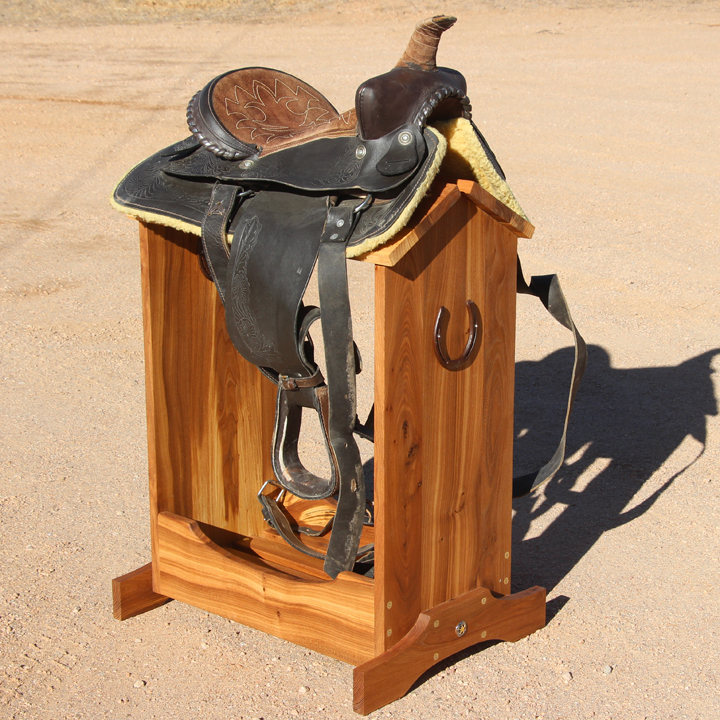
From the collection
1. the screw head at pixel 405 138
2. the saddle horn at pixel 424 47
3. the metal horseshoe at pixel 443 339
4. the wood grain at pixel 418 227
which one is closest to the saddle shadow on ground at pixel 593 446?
the metal horseshoe at pixel 443 339

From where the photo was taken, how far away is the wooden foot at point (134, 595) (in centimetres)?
256

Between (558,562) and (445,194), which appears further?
(558,562)

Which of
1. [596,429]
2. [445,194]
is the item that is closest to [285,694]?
[445,194]

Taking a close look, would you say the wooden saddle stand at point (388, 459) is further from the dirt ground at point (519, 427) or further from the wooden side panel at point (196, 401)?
the dirt ground at point (519, 427)

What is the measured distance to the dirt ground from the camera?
2.30 metres

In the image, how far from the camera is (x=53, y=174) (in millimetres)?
7617

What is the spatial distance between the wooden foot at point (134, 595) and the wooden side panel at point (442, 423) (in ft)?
2.57

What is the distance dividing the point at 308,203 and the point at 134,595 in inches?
46.0

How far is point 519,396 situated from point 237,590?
1888 mm

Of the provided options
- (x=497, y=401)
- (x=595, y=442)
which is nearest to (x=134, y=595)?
(x=497, y=401)

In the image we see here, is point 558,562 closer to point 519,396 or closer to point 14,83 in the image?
point 519,396

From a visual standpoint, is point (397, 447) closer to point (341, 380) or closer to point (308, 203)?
point (341, 380)

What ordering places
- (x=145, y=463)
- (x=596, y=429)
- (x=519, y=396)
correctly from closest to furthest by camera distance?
(x=145, y=463), (x=596, y=429), (x=519, y=396)

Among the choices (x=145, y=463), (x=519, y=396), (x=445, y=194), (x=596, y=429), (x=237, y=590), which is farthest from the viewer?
(x=519, y=396)
